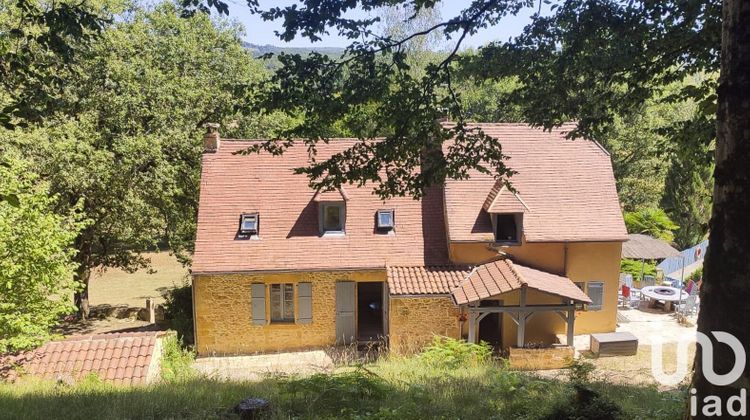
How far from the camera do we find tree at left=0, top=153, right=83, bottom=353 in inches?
375

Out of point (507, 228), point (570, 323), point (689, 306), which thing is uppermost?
point (507, 228)

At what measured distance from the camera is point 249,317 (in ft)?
51.0

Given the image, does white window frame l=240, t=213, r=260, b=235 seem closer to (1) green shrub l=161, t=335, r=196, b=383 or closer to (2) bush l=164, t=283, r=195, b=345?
(2) bush l=164, t=283, r=195, b=345

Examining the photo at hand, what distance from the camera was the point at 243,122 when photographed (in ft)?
65.6

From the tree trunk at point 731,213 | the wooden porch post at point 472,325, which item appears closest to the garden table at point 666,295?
the wooden porch post at point 472,325

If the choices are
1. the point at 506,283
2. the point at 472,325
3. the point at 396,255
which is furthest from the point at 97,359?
the point at 506,283

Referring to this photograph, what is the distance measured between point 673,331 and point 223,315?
14.0 meters

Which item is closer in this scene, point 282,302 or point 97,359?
point 97,359

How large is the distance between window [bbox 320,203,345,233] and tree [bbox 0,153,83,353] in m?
7.28

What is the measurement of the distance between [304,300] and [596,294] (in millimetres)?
8993

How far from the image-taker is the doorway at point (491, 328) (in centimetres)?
1582

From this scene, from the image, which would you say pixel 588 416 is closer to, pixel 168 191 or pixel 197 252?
pixel 197 252

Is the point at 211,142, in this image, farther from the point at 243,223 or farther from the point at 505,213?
the point at 505,213

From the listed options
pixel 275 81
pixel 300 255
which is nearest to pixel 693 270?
pixel 300 255
